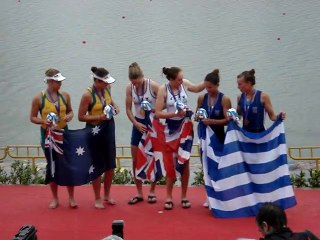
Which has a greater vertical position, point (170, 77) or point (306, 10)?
Answer: point (306, 10)

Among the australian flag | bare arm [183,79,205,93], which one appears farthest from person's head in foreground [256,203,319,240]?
the australian flag

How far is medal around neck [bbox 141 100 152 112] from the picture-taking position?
5168mm

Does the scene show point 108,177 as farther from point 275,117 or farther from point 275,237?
point 275,237

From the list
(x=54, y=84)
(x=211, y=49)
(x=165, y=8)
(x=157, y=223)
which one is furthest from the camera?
(x=165, y=8)

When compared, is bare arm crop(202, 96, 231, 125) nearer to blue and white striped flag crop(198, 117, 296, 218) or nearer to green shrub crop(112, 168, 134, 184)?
blue and white striped flag crop(198, 117, 296, 218)

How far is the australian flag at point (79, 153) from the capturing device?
5.20 m

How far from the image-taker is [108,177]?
538 cm

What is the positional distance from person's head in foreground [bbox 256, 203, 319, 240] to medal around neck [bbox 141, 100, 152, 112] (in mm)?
2434

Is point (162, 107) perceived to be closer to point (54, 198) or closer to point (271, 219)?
point (54, 198)

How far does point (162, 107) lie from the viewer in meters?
5.11

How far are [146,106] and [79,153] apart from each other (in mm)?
745

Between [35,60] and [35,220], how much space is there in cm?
759

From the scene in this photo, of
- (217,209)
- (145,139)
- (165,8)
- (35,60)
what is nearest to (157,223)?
(217,209)

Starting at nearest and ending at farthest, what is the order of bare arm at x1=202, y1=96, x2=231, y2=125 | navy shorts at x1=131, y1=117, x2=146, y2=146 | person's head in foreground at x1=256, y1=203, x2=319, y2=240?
person's head in foreground at x1=256, y1=203, x2=319, y2=240 → bare arm at x1=202, y1=96, x2=231, y2=125 → navy shorts at x1=131, y1=117, x2=146, y2=146
